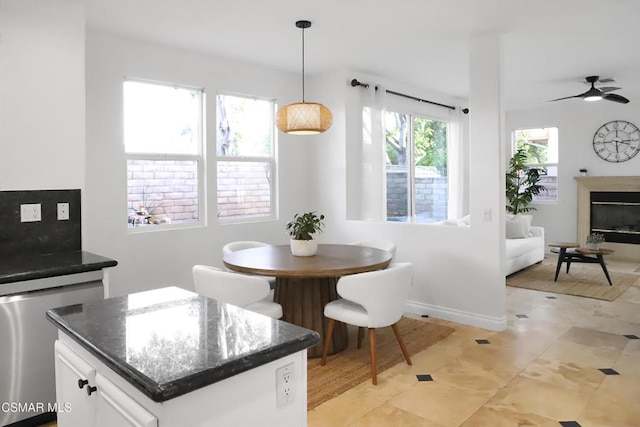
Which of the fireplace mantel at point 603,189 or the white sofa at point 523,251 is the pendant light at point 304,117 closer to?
the white sofa at point 523,251

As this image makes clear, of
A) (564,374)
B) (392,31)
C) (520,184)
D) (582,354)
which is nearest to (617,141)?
(520,184)

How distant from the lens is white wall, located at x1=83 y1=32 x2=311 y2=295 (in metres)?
3.92

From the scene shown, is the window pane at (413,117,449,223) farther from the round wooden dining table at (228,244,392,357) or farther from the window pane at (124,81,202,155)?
the window pane at (124,81,202,155)

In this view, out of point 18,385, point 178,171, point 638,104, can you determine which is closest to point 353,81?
point 178,171

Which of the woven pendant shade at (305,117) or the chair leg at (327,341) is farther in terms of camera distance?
the woven pendant shade at (305,117)

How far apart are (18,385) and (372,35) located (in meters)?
3.73

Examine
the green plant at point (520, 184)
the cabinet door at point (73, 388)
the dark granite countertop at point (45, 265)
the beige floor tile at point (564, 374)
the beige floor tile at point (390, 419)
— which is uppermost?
the green plant at point (520, 184)

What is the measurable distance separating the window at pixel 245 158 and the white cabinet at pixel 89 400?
3.46 metres

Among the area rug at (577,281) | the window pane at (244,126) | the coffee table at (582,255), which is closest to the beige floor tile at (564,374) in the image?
the area rug at (577,281)

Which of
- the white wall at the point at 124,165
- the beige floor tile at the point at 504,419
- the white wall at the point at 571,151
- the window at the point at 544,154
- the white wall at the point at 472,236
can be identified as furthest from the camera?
the window at the point at 544,154

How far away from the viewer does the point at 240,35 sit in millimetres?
4051

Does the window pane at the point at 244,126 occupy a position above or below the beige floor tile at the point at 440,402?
above

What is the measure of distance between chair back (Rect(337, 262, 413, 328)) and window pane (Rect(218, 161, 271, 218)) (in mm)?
2332

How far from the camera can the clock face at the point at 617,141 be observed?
24.4 ft
